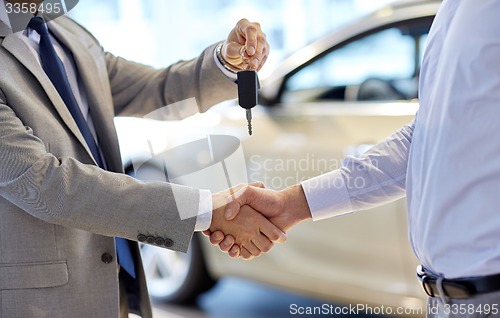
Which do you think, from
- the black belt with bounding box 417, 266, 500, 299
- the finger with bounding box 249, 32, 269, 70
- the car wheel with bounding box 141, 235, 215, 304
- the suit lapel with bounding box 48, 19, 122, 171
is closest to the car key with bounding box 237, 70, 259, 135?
the finger with bounding box 249, 32, 269, 70

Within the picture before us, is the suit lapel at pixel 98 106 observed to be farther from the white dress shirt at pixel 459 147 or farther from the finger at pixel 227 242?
the white dress shirt at pixel 459 147

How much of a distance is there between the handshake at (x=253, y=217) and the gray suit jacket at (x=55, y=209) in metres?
0.15

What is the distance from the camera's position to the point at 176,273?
345cm

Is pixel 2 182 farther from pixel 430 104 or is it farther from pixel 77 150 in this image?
pixel 430 104

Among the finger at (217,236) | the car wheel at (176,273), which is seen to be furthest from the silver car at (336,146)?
the finger at (217,236)

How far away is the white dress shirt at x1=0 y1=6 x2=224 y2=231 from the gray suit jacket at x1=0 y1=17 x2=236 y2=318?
1.4 inches

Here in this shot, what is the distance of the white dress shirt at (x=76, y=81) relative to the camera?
5.09ft

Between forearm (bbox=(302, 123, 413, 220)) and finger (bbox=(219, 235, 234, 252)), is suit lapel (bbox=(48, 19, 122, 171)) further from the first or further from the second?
forearm (bbox=(302, 123, 413, 220))

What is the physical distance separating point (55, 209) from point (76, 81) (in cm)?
38

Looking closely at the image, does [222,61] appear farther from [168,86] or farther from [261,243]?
[261,243]

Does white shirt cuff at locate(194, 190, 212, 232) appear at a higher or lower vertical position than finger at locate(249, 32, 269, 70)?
lower

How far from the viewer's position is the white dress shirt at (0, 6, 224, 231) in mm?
1553

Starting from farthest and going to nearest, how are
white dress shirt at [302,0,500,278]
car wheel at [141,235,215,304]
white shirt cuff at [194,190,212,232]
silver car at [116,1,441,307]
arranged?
1. car wheel at [141,235,215,304]
2. silver car at [116,1,441,307]
3. white shirt cuff at [194,190,212,232]
4. white dress shirt at [302,0,500,278]

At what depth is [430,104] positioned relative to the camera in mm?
1381
